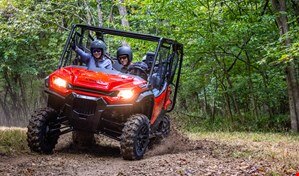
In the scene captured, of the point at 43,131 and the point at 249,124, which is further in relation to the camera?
the point at 249,124

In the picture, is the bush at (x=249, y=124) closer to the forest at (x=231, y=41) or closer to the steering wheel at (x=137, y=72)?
the forest at (x=231, y=41)

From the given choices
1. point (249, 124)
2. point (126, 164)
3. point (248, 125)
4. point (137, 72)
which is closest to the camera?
point (126, 164)

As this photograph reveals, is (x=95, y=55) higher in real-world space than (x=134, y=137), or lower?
higher

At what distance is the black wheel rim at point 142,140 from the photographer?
7.38 metres

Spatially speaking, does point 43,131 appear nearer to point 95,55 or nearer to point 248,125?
point 95,55

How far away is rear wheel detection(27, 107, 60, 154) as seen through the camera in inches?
291

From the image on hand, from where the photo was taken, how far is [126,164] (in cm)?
657

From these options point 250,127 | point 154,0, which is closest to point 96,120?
point 154,0

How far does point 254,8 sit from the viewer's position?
15688 mm

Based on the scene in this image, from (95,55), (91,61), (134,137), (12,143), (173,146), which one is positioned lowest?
(173,146)

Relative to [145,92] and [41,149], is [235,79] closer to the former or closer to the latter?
[145,92]

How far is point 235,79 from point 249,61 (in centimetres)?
151

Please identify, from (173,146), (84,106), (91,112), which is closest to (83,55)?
(84,106)

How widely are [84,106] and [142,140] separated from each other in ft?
3.85
